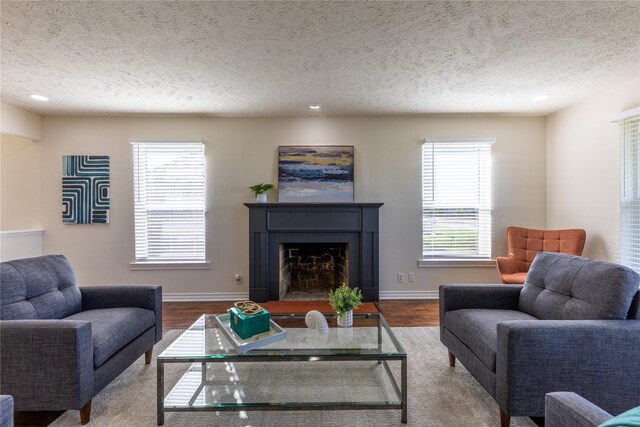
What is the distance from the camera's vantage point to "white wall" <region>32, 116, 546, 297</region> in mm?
4383

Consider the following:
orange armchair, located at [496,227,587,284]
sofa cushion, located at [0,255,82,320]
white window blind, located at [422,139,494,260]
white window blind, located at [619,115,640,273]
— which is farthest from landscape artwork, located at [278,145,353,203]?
white window blind, located at [619,115,640,273]

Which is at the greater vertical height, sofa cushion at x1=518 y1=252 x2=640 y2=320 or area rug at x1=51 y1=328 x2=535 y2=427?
sofa cushion at x1=518 y1=252 x2=640 y2=320

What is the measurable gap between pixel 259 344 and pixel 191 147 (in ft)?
10.7

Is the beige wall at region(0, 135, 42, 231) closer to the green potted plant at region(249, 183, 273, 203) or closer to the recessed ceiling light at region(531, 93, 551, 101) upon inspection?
the green potted plant at region(249, 183, 273, 203)

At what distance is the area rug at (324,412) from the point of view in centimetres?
185

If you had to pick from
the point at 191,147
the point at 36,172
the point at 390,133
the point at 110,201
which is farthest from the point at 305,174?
the point at 36,172

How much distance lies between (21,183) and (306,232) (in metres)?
3.87

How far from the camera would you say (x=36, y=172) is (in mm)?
4301

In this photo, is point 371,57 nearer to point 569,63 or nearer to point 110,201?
point 569,63

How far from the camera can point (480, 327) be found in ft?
6.77

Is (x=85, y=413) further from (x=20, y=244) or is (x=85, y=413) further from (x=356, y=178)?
(x=356, y=178)

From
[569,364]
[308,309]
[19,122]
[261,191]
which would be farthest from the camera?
[261,191]

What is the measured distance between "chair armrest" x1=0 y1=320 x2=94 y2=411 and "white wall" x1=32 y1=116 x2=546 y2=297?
2684mm

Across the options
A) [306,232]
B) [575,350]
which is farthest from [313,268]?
[575,350]
